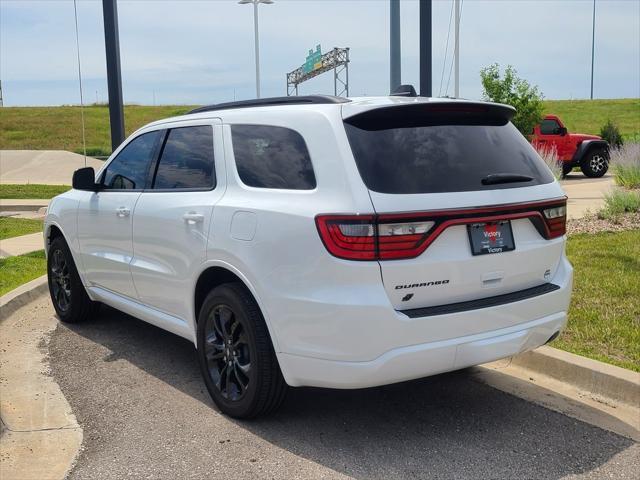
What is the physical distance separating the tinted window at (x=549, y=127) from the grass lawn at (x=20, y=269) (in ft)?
53.4

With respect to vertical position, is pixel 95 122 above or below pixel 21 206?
above

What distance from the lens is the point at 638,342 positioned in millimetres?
5031

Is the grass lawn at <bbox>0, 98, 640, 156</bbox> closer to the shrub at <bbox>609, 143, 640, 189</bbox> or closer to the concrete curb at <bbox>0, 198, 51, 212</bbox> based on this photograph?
the concrete curb at <bbox>0, 198, 51, 212</bbox>

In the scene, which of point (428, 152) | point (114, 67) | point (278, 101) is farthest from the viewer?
point (114, 67)

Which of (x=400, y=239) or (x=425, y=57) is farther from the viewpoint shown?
(x=425, y=57)

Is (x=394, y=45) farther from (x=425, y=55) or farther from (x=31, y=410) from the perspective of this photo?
(x=31, y=410)

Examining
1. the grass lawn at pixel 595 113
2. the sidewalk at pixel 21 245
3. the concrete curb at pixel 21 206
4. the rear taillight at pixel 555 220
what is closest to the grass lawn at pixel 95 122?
the grass lawn at pixel 595 113

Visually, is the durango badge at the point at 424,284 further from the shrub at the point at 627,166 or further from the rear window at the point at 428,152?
the shrub at the point at 627,166

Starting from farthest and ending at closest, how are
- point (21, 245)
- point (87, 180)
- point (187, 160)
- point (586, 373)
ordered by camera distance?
point (21, 245)
point (87, 180)
point (187, 160)
point (586, 373)

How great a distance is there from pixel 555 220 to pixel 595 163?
19.3 m

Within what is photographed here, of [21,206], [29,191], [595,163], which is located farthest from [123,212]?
[595,163]

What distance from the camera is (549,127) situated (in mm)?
21516

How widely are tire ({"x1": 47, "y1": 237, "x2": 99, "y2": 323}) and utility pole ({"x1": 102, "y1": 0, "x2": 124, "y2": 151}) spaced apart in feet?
19.4

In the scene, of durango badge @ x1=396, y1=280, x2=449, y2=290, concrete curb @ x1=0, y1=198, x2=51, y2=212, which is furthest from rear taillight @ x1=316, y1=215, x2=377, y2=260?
concrete curb @ x1=0, y1=198, x2=51, y2=212
